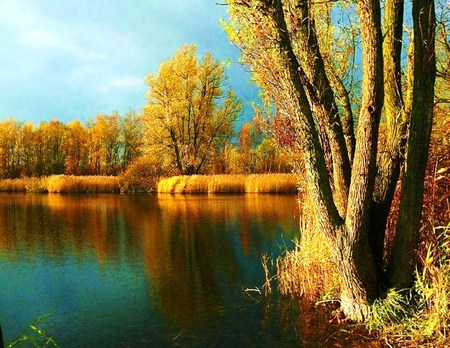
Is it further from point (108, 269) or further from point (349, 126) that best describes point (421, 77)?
point (108, 269)

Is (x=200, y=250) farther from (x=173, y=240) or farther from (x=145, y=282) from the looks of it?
(x=145, y=282)

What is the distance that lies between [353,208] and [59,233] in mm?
9267

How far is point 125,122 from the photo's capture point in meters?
45.8

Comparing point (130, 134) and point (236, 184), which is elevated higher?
point (130, 134)

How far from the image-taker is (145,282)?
659cm

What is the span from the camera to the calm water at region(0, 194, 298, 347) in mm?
4637

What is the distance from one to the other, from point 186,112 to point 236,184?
24.9 ft

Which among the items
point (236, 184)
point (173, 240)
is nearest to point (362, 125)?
point (173, 240)

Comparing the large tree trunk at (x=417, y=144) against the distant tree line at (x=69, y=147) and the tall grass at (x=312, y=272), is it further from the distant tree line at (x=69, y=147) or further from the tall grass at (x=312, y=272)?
the distant tree line at (x=69, y=147)

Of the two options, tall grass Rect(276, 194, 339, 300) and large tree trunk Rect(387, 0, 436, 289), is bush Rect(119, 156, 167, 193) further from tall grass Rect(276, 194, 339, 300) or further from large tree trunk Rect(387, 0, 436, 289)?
large tree trunk Rect(387, 0, 436, 289)

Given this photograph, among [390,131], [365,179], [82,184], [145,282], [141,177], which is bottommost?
[145,282]

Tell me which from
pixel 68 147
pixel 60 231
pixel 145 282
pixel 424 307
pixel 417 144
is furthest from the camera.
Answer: pixel 68 147

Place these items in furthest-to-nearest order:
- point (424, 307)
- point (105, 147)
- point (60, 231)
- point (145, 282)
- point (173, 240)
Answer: point (105, 147) < point (60, 231) < point (173, 240) < point (145, 282) < point (424, 307)

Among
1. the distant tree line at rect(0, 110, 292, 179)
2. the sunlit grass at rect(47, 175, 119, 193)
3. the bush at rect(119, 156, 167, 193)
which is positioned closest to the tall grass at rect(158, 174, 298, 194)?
the bush at rect(119, 156, 167, 193)
